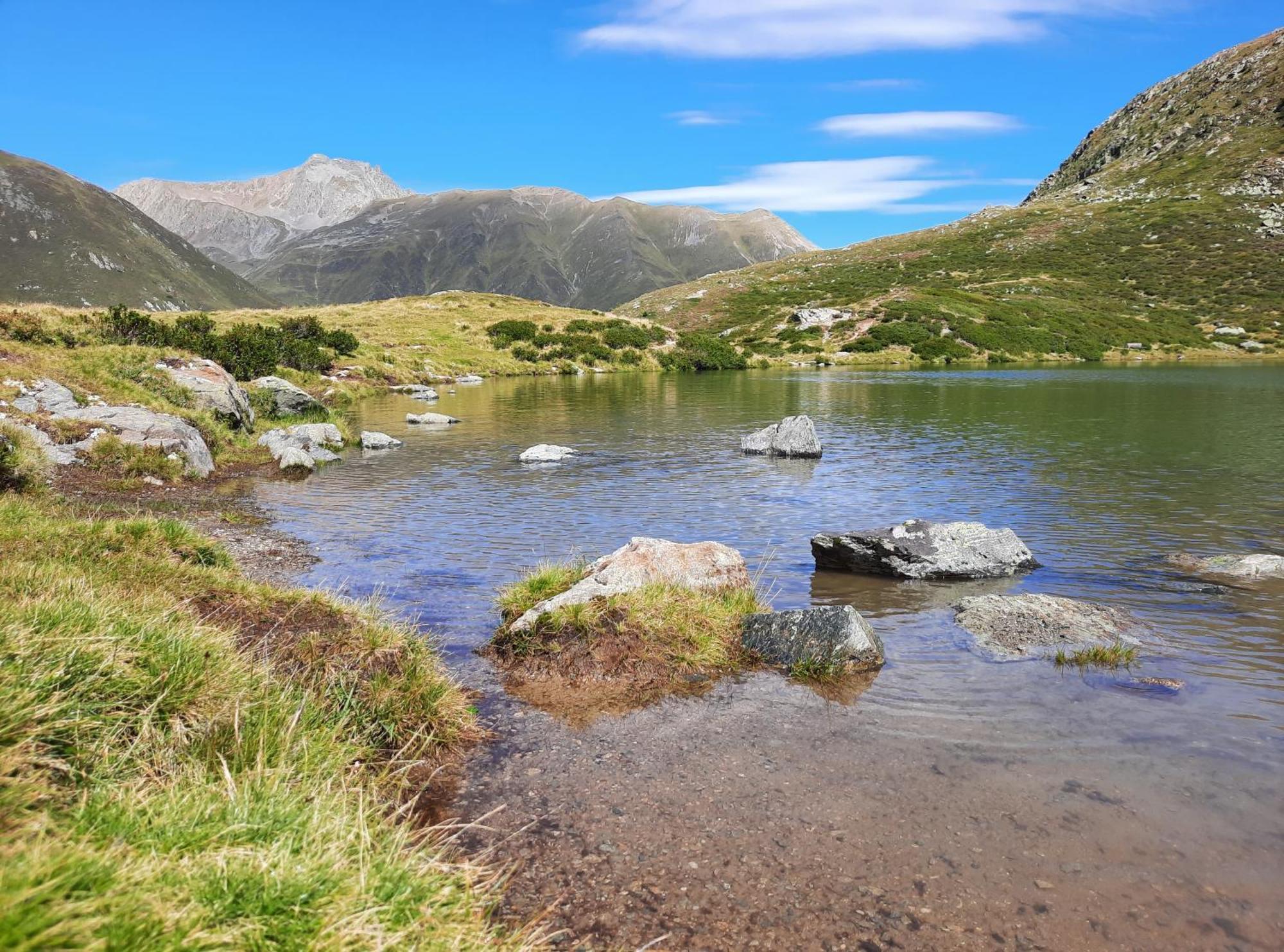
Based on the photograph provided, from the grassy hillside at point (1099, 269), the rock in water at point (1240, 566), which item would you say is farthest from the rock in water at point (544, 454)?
the grassy hillside at point (1099, 269)

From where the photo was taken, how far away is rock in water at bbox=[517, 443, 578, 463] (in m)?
27.1

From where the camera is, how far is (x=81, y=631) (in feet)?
20.4

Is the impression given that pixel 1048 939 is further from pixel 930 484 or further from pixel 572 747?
pixel 930 484

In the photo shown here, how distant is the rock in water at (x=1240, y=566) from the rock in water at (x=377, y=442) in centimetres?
2588

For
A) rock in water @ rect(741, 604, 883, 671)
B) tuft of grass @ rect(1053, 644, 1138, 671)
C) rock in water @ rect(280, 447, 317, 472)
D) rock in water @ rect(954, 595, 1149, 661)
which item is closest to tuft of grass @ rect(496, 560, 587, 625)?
rock in water @ rect(741, 604, 883, 671)

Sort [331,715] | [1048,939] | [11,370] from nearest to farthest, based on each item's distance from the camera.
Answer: [1048,939], [331,715], [11,370]

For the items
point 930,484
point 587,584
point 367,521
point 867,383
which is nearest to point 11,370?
point 367,521

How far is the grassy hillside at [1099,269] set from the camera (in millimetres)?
96875

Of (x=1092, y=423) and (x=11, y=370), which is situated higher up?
(x=11, y=370)

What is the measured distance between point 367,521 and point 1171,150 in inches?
8265

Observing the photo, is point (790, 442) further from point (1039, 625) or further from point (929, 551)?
point (1039, 625)

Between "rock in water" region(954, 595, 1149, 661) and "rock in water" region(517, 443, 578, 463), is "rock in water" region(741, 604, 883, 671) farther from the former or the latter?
"rock in water" region(517, 443, 578, 463)

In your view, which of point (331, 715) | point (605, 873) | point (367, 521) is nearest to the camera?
point (605, 873)

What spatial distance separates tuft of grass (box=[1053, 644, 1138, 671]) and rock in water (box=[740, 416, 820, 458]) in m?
18.1
